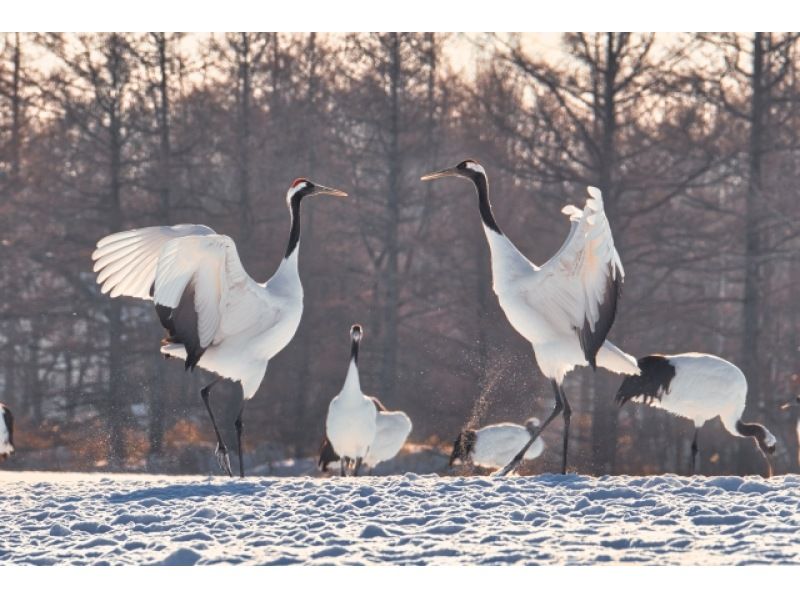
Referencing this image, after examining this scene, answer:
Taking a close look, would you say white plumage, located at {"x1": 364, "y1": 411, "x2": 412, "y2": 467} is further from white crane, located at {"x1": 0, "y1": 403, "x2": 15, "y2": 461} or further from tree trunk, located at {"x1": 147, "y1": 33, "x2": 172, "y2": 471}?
tree trunk, located at {"x1": 147, "y1": 33, "x2": 172, "y2": 471}

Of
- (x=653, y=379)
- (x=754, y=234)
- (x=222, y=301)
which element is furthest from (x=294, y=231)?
(x=754, y=234)

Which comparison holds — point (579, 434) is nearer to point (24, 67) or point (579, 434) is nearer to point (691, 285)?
point (691, 285)

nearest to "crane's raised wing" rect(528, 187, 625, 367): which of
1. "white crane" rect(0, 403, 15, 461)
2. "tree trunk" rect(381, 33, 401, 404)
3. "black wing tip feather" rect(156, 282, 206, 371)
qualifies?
"black wing tip feather" rect(156, 282, 206, 371)

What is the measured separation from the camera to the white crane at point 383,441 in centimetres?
1310

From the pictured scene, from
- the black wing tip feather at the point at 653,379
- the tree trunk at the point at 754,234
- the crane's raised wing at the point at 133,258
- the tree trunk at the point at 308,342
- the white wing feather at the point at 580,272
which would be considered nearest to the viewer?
the white wing feather at the point at 580,272

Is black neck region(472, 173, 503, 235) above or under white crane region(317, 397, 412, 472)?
above

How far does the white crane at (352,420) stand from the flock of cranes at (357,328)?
1 cm

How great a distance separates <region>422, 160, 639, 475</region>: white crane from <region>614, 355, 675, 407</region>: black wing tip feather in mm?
2142

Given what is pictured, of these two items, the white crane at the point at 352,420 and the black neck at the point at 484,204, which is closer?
the black neck at the point at 484,204

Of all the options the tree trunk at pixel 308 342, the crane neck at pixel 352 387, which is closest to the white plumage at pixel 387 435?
the crane neck at pixel 352 387

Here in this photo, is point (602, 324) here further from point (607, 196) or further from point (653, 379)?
point (607, 196)

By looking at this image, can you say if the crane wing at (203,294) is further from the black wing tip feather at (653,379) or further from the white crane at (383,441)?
the black wing tip feather at (653,379)

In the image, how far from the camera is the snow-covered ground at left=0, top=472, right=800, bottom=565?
673cm

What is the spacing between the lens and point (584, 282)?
9047mm
